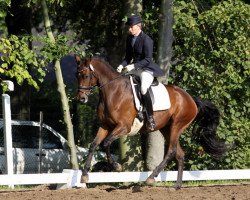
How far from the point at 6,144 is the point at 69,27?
1041 centimetres

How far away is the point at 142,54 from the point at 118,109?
1154 mm

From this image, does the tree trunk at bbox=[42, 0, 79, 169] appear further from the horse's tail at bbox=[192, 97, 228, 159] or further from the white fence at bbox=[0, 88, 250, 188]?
the horse's tail at bbox=[192, 97, 228, 159]

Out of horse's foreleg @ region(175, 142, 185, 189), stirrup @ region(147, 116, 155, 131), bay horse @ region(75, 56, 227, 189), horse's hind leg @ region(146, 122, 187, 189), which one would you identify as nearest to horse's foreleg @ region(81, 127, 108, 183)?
bay horse @ region(75, 56, 227, 189)

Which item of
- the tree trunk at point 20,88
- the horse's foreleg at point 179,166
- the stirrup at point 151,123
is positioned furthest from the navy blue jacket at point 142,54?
the tree trunk at point 20,88

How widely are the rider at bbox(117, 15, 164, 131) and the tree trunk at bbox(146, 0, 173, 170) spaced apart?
234cm

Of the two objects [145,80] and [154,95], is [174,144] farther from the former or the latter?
[145,80]

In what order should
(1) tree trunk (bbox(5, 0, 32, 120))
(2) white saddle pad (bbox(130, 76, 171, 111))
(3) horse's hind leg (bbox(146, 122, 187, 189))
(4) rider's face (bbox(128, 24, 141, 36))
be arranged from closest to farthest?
Result: 1. (4) rider's face (bbox(128, 24, 141, 36))
2. (2) white saddle pad (bbox(130, 76, 171, 111))
3. (3) horse's hind leg (bbox(146, 122, 187, 189))
4. (1) tree trunk (bbox(5, 0, 32, 120))

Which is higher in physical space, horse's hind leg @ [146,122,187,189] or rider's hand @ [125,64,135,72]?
rider's hand @ [125,64,135,72]

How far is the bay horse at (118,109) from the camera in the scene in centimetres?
1198

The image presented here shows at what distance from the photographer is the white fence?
12.2 metres

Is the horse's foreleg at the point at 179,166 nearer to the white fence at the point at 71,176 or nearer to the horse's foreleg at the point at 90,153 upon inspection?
the white fence at the point at 71,176

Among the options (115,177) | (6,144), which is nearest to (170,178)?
(115,177)

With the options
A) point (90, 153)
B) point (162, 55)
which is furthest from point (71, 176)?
point (162, 55)

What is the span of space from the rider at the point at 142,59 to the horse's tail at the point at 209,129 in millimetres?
1808
